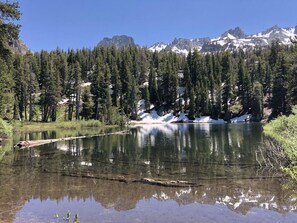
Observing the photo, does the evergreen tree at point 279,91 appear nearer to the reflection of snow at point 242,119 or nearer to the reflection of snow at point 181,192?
the reflection of snow at point 242,119

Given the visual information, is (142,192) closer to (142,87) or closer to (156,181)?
(156,181)

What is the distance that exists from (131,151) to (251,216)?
2211cm

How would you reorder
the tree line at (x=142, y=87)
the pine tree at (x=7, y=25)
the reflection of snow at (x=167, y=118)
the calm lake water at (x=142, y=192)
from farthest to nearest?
the reflection of snow at (x=167, y=118) → the tree line at (x=142, y=87) → the pine tree at (x=7, y=25) → the calm lake water at (x=142, y=192)

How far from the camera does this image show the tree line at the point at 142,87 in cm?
9444

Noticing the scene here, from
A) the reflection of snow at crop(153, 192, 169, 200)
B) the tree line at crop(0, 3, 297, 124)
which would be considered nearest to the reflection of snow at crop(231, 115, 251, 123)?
the tree line at crop(0, 3, 297, 124)

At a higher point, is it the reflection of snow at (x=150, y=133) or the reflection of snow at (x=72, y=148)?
the reflection of snow at (x=150, y=133)

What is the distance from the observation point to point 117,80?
398 ft

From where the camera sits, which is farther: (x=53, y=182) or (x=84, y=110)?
(x=84, y=110)

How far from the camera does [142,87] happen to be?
145m

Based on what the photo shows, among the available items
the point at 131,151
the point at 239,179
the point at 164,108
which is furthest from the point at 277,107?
the point at 239,179

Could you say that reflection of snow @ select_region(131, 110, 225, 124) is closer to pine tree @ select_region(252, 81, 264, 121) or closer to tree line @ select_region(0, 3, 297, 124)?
tree line @ select_region(0, 3, 297, 124)

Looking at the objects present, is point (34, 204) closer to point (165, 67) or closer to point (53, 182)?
point (53, 182)

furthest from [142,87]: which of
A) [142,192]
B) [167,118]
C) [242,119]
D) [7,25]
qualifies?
[142,192]

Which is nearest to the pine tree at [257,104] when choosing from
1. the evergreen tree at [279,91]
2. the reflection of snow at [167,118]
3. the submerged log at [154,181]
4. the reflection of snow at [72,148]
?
the evergreen tree at [279,91]
